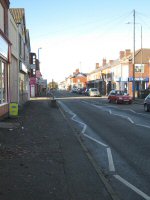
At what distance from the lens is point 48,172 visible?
327 inches

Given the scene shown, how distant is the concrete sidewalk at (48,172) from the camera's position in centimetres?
673

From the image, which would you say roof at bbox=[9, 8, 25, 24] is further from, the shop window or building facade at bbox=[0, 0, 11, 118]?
the shop window

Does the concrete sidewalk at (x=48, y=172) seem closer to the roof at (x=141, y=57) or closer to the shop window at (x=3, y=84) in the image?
the shop window at (x=3, y=84)

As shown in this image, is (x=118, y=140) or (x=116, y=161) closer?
(x=116, y=161)

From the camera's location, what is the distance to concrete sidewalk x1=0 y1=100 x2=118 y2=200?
6727mm

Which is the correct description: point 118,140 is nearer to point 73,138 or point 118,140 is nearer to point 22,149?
point 73,138

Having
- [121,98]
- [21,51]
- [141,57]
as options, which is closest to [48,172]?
[21,51]

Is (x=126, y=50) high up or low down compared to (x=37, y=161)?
up

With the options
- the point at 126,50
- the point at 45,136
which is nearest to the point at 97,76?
the point at 126,50

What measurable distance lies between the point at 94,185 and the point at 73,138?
21.8 feet

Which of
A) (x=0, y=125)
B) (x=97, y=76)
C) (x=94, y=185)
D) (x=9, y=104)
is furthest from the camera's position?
(x=97, y=76)

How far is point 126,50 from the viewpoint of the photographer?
77500mm

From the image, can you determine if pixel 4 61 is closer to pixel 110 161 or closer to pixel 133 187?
pixel 110 161

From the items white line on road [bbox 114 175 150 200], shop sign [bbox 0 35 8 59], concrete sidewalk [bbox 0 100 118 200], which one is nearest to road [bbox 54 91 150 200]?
white line on road [bbox 114 175 150 200]
